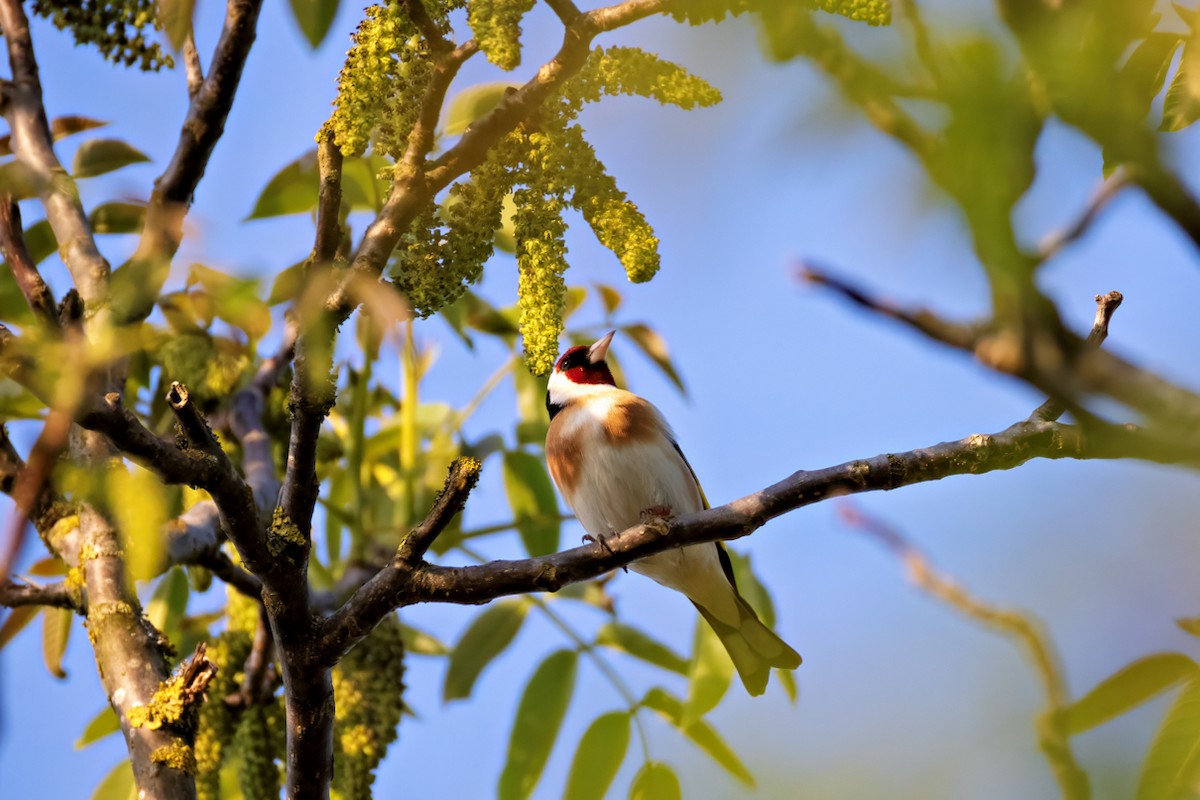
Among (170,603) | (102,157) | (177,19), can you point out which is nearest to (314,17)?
(177,19)

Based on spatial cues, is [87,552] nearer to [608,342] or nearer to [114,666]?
[114,666]

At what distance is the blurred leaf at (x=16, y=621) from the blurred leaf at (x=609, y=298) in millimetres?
2194

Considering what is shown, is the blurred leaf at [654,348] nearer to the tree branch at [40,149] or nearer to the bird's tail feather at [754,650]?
the bird's tail feather at [754,650]

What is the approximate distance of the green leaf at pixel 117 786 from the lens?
374 centimetres

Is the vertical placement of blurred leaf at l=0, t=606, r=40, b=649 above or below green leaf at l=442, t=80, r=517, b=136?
below

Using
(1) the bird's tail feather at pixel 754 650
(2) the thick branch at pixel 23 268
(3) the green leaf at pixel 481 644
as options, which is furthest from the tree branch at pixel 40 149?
(1) the bird's tail feather at pixel 754 650

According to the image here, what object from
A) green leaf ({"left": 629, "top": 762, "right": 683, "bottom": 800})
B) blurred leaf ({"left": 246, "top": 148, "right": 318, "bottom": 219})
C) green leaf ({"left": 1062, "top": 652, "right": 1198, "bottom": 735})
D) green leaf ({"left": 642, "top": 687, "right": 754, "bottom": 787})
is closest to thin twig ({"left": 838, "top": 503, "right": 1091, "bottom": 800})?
green leaf ({"left": 1062, "top": 652, "right": 1198, "bottom": 735})

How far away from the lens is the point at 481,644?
13.6ft

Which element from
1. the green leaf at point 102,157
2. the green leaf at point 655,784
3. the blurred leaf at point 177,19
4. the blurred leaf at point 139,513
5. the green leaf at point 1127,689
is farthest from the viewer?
→ the green leaf at point 102,157

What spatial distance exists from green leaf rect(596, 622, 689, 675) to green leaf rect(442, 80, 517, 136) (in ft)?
5.56

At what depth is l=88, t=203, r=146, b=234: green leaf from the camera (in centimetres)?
402

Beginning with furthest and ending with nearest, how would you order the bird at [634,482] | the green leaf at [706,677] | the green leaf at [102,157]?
the bird at [634,482] < the green leaf at [102,157] < the green leaf at [706,677]

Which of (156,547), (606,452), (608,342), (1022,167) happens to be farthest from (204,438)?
(608,342)

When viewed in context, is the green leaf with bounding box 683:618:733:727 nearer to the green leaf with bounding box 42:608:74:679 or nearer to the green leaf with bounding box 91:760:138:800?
the green leaf with bounding box 91:760:138:800
